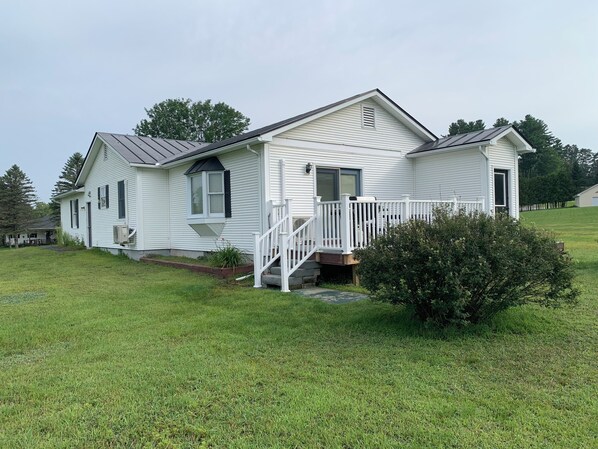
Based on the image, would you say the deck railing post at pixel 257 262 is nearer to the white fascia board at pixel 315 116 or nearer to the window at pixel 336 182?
the white fascia board at pixel 315 116

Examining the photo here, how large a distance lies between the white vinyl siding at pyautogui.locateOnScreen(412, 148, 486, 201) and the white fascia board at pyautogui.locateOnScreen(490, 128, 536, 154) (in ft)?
1.87

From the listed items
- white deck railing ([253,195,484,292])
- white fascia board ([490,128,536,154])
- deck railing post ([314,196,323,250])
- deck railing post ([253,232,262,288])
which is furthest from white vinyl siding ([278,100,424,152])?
deck railing post ([253,232,262,288])

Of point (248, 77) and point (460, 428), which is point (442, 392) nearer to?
point (460, 428)

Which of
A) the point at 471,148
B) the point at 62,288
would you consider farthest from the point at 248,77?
the point at 62,288

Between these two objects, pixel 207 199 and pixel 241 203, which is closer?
pixel 241 203

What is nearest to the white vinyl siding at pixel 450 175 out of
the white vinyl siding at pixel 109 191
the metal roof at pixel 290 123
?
the metal roof at pixel 290 123

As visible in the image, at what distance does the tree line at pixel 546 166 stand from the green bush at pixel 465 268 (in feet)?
123

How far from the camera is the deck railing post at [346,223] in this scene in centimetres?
788

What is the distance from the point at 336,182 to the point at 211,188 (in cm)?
330

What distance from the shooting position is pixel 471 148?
442 inches

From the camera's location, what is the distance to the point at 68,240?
21719 millimetres

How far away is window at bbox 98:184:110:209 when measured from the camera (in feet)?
53.2

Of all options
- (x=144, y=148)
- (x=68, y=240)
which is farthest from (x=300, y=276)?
(x=68, y=240)

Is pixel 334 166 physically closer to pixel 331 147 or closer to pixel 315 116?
pixel 331 147
